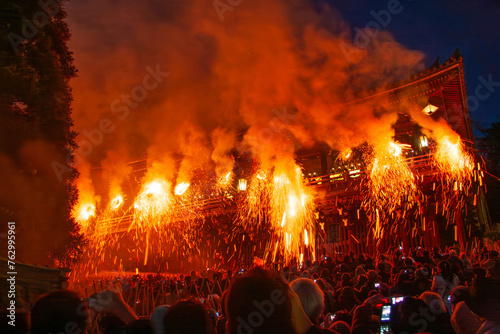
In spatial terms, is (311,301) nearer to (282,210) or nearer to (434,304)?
(434,304)

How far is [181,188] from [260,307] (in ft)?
49.9

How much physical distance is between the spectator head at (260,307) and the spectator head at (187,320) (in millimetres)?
183

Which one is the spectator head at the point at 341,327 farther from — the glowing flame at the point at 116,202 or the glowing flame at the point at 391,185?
the glowing flame at the point at 116,202

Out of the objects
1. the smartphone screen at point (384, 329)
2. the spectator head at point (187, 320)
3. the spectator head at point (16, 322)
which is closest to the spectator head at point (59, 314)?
the spectator head at point (16, 322)

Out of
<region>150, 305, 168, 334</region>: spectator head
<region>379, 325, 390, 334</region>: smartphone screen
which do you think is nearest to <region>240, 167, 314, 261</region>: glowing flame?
<region>379, 325, 390, 334</region>: smartphone screen

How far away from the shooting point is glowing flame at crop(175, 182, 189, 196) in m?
16.5

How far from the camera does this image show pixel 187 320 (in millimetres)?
1953

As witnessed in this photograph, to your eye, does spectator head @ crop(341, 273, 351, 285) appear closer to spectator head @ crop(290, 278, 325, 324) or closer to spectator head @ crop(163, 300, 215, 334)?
spectator head @ crop(290, 278, 325, 324)

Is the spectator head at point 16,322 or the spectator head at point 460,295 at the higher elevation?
the spectator head at point 16,322

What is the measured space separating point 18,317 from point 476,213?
518 inches

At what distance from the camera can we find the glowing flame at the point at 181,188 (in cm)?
1653

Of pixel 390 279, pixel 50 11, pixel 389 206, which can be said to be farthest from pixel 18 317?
pixel 389 206

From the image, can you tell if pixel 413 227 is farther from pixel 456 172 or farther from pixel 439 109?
pixel 439 109

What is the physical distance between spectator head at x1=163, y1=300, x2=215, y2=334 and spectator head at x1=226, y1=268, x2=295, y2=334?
183 mm
